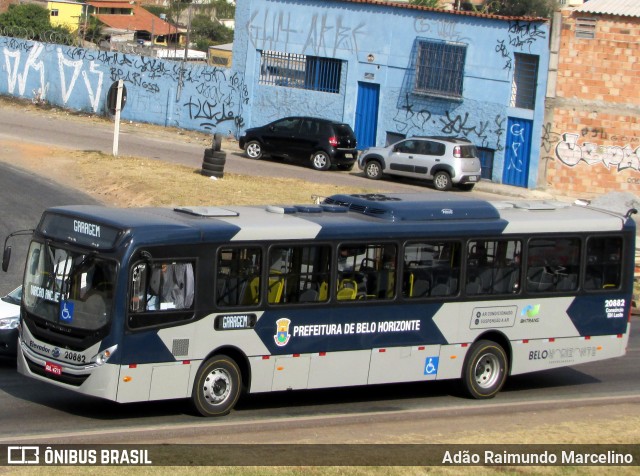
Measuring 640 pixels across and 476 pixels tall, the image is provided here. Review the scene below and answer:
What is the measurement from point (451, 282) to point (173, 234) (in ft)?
13.6

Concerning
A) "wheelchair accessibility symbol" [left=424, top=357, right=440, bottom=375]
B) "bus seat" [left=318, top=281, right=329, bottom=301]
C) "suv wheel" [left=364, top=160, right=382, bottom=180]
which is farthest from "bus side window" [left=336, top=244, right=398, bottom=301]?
"suv wheel" [left=364, top=160, right=382, bottom=180]

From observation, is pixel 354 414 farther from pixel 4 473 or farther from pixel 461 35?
pixel 461 35

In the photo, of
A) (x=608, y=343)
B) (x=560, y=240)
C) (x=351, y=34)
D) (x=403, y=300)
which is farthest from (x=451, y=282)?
(x=351, y=34)

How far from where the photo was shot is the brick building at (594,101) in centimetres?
3653

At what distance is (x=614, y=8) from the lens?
36844 mm

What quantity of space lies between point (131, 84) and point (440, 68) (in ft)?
42.0

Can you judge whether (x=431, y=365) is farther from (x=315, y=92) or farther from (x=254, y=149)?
(x=315, y=92)

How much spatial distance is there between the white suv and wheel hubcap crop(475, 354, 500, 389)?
785 inches

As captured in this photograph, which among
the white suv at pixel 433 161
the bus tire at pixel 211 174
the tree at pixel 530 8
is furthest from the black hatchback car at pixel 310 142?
the tree at pixel 530 8

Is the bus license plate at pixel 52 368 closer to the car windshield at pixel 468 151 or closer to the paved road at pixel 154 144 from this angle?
the paved road at pixel 154 144

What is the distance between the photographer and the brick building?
36.5 metres

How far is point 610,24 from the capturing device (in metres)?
36.6

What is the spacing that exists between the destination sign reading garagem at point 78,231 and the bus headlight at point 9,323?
2471 millimetres

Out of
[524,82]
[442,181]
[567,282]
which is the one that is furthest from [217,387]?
[524,82]
